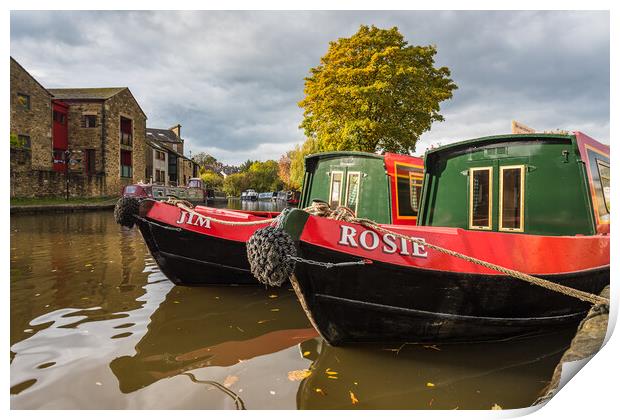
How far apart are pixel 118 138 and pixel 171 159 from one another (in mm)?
15400

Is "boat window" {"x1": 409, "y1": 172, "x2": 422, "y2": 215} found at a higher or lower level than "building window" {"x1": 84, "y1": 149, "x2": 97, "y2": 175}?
lower

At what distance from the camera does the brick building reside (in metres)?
21.8

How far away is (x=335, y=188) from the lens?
24.6ft

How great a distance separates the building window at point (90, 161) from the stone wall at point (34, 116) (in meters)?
3.76

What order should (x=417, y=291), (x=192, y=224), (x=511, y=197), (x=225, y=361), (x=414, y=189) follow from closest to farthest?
(x=225, y=361), (x=417, y=291), (x=511, y=197), (x=192, y=224), (x=414, y=189)

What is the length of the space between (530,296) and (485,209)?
161cm

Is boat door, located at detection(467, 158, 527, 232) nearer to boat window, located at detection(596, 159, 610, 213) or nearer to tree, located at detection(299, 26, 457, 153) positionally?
boat window, located at detection(596, 159, 610, 213)

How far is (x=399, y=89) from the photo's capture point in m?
17.2

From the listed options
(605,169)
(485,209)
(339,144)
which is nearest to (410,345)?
(485,209)

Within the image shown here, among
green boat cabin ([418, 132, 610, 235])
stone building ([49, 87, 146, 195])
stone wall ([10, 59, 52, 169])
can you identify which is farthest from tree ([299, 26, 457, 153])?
stone building ([49, 87, 146, 195])

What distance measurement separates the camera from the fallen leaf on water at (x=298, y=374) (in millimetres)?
3285

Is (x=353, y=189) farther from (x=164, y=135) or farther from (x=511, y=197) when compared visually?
(x=164, y=135)

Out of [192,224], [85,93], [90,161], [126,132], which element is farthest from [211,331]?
[85,93]

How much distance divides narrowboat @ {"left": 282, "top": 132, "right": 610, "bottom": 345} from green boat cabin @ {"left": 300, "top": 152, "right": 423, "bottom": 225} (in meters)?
1.75
